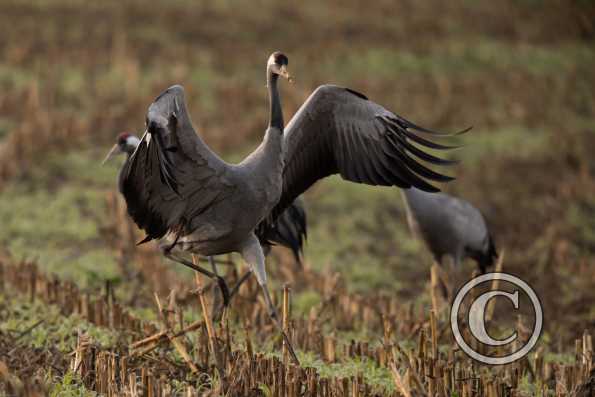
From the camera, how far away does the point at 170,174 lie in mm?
4453

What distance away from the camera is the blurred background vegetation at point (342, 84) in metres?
9.02

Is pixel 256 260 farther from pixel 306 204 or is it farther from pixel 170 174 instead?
pixel 306 204

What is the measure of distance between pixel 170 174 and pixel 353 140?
3.88ft

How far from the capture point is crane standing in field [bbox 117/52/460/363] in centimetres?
450

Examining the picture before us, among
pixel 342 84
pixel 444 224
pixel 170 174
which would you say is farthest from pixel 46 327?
pixel 342 84

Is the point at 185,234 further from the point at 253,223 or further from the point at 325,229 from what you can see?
the point at 325,229

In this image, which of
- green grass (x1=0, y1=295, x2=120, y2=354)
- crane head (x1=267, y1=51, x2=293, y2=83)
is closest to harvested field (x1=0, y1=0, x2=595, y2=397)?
green grass (x1=0, y1=295, x2=120, y2=354)

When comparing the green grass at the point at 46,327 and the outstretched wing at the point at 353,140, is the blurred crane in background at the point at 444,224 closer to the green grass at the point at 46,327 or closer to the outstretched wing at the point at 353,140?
the outstretched wing at the point at 353,140

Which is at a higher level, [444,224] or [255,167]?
[255,167]

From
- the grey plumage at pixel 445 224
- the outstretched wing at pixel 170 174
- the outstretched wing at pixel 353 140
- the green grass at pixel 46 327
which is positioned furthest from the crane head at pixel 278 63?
the grey plumage at pixel 445 224

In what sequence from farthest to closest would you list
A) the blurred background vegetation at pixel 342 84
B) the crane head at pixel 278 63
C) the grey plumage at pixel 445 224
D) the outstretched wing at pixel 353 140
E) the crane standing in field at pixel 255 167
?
the blurred background vegetation at pixel 342 84 → the grey plumage at pixel 445 224 → the outstretched wing at pixel 353 140 → the crane head at pixel 278 63 → the crane standing in field at pixel 255 167

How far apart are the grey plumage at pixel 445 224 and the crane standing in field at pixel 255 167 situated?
217 centimetres

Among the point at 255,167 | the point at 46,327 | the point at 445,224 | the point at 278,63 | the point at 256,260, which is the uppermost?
the point at 278,63

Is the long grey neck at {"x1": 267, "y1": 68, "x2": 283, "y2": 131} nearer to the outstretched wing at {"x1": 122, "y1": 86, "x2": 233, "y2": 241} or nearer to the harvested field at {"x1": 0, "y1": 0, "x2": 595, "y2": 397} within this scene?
the outstretched wing at {"x1": 122, "y1": 86, "x2": 233, "y2": 241}
